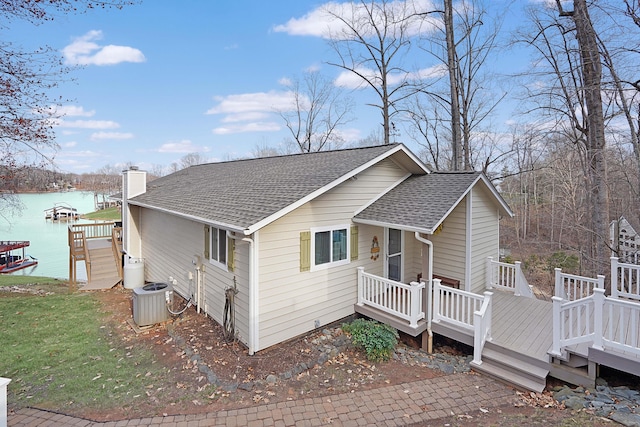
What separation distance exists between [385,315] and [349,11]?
730 inches

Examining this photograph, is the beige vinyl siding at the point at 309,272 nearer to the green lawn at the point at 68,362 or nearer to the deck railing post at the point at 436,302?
the deck railing post at the point at 436,302

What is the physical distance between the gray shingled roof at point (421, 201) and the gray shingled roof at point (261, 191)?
116cm

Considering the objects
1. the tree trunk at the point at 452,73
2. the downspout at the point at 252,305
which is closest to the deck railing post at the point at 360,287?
the downspout at the point at 252,305

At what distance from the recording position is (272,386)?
16.9 ft

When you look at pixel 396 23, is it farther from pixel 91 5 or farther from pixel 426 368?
pixel 426 368

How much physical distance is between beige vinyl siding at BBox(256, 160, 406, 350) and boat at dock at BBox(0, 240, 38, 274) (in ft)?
84.4

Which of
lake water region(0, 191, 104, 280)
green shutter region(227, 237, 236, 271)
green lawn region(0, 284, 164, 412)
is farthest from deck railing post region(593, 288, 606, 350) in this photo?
lake water region(0, 191, 104, 280)

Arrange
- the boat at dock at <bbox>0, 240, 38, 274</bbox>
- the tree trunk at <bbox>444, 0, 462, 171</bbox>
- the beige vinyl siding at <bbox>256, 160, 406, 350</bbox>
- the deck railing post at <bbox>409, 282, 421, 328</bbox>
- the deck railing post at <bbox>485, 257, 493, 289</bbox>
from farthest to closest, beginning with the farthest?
the boat at dock at <bbox>0, 240, 38, 274</bbox> < the tree trunk at <bbox>444, 0, 462, 171</bbox> < the deck railing post at <bbox>485, 257, 493, 289</bbox> < the deck railing post at <bbox>409, 282, 421, 328</bbox> < the beige vinyl siding at <bbox>256, 160, 406, 350</bbox>

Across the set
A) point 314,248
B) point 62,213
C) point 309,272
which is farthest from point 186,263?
point 62,213

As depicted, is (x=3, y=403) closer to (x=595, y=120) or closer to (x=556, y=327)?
(x=556, y=327)

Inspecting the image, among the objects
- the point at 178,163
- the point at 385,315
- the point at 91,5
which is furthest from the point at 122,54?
the point at 178,163

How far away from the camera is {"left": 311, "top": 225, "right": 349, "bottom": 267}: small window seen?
702 cm

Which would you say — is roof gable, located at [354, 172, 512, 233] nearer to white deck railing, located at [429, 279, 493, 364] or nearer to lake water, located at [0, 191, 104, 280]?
white deck railing, located at [429, 279, 493, 364]

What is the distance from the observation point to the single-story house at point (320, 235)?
20.6 ft
